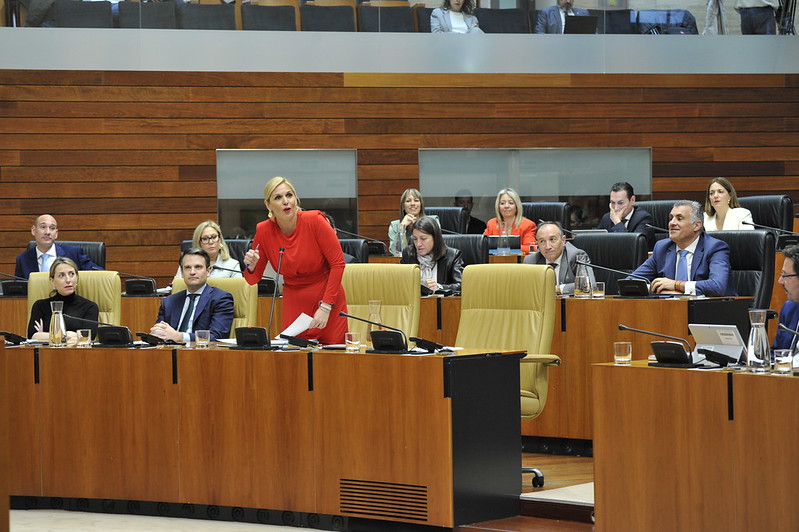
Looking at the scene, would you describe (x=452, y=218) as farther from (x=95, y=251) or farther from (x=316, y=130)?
(x=95, y=251)

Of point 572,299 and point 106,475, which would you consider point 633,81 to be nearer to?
point 572,299

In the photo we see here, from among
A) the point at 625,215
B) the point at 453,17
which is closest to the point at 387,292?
the point at 625,215

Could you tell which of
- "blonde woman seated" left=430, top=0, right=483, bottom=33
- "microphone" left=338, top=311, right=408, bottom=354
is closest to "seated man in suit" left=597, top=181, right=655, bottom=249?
"blonde woman seated" left=430, top=0, right=483, bottom=33

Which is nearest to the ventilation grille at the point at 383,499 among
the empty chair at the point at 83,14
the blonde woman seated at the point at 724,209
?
the blonde woman seated at the point at 724,209

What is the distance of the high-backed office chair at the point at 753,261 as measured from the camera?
506 centimetres

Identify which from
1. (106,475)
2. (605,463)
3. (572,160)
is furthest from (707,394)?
(572,160)

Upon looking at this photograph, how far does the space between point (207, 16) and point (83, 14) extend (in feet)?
3.07

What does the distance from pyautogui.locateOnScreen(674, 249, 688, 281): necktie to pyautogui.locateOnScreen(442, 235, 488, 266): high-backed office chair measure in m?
1.23

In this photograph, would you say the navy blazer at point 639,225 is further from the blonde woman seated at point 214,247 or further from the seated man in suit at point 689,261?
the blonde woman seated at point 214,247

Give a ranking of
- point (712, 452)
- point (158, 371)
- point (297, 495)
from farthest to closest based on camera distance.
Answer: point (158, 371) < point (297, 495) < point (712, 452)

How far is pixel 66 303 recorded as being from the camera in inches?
207

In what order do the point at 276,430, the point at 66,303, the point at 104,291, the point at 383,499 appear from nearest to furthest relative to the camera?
the point at 383,499, the point at 276,430, the point at 66,303, the point at 104,291

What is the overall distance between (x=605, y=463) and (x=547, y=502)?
1.94 ft

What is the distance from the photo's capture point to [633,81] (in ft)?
30.4
